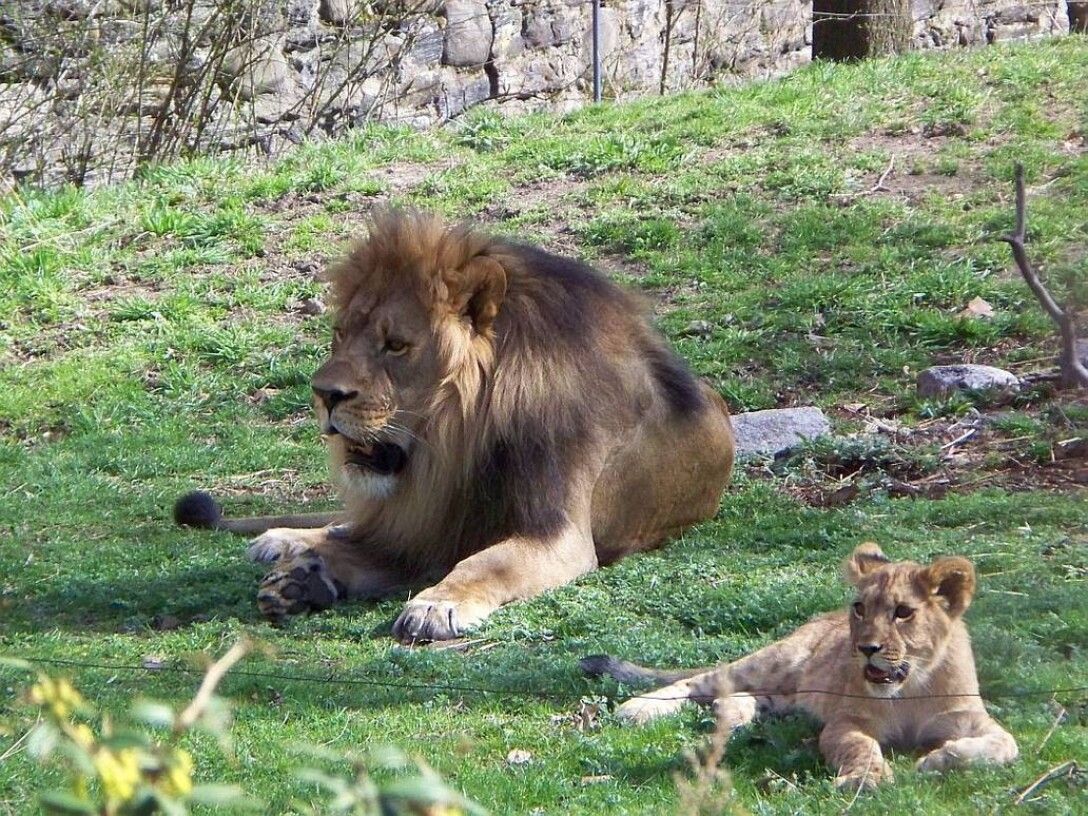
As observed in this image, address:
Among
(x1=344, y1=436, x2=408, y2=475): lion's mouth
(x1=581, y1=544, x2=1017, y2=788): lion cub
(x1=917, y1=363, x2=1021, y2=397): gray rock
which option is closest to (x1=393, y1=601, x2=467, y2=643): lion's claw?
(x1=344, y1=436, x2=408, y2=475): lion's mouth

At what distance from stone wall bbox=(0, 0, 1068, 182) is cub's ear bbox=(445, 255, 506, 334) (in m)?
7.38

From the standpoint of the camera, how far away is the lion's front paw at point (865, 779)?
145 inches

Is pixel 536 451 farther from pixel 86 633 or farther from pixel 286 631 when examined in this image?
pixel 86 633

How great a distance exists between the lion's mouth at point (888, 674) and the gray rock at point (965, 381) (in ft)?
15.0

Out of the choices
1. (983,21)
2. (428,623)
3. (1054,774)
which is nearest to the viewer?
(1054,774)

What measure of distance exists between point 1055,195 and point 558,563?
9.81ft

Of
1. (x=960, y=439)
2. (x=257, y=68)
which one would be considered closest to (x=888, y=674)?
(x=960, y=439)

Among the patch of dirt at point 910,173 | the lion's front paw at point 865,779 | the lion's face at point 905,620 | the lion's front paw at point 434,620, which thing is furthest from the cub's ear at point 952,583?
the patch of dirt at point 910,173

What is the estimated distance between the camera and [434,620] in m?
5.54

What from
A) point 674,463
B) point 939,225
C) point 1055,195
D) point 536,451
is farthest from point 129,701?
point 939,225

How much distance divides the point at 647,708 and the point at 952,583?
1.01 m

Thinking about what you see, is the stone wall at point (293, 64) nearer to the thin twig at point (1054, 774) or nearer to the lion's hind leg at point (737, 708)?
the lion's hind leg at point (737, 708)

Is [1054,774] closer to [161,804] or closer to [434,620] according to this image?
[434,620]

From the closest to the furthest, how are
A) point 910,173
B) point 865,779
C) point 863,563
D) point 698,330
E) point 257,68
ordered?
point 865,779 → point 863,563 → point 698,330 → point 910,173 → point 257,68
